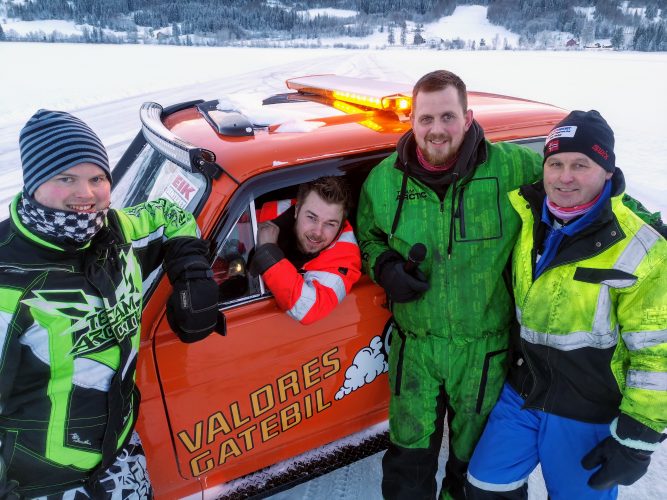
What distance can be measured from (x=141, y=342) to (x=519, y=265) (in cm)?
143

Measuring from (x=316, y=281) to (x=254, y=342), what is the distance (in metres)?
0.34

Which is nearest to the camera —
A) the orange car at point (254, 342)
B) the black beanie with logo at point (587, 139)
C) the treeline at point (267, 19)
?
the black beanie with logo at point (587, 139)

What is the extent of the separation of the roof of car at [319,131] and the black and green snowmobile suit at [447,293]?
22cm

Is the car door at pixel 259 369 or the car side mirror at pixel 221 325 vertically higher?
the car side mirror at pixel 221 325

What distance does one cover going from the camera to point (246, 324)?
1.94 meters

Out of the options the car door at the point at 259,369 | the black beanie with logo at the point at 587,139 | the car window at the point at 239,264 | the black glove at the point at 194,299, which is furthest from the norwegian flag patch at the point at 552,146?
the black glove at the point at 194,299

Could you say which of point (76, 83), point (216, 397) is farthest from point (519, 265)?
point (76, 83)

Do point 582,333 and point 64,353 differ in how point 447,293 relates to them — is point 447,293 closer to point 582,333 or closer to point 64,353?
point 582,333

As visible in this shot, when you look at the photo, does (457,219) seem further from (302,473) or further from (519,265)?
(302,473)

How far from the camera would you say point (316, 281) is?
2.01 meters

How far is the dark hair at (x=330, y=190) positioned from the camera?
2125 millimetres

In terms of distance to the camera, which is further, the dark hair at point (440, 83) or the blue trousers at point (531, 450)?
the dark hair at point (440, 83)

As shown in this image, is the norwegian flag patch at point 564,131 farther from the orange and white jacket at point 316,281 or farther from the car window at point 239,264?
the car window at point 239,264

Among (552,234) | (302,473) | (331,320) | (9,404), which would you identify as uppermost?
(552,234)
